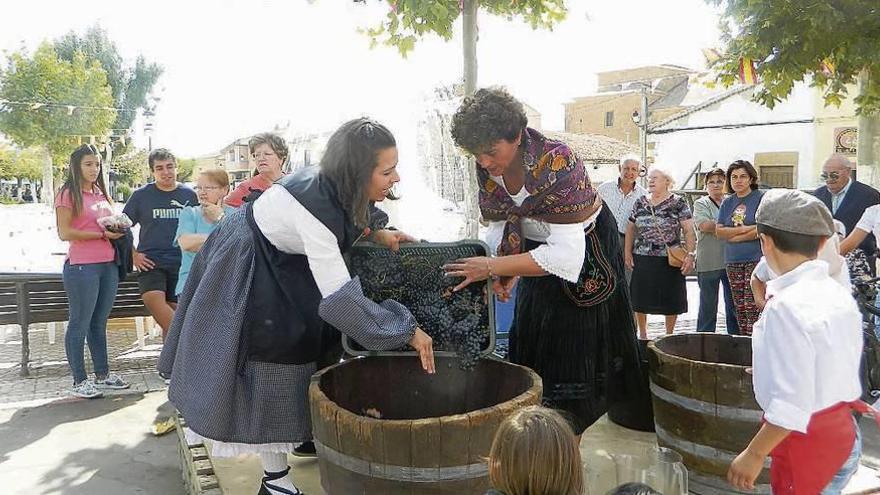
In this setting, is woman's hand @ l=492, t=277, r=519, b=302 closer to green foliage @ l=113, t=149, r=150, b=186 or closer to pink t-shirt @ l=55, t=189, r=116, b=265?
pink t-shirt @ l=55, t=189, r=116, b=265

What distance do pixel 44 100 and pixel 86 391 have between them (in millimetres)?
23783

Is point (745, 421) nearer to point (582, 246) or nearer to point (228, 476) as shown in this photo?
point (582, 246)

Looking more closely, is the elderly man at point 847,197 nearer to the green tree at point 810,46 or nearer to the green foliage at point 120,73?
the green tree at point 810,46

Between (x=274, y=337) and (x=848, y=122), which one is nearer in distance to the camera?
(x=274, y=337)

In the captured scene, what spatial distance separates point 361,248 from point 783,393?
4.48ft

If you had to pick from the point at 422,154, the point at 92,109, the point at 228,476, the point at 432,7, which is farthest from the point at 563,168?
the point at 92,109

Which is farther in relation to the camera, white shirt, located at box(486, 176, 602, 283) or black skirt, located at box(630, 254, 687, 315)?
black skirt, located at box(630, 254, 687, 315)

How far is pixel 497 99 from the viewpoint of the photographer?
7.63ft

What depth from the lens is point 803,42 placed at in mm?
6398

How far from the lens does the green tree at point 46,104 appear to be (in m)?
24.5

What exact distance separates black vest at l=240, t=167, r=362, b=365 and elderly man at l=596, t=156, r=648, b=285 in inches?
145

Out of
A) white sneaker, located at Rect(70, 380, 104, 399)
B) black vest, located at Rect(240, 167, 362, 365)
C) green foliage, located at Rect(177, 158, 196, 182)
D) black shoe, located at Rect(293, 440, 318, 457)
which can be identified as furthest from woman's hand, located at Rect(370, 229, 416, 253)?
green foliage, located at Rect(177, 158, 196, 182)

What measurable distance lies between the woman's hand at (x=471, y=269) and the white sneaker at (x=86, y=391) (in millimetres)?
3388

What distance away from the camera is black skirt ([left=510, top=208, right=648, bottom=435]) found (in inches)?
100
